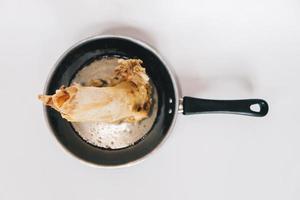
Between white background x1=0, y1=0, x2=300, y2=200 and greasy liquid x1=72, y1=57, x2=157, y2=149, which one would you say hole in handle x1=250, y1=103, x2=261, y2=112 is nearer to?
white background x1=0, y1=0, x2=300, y2=200

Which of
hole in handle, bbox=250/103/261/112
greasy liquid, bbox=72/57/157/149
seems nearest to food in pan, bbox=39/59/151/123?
greasy liquid, bbox=72/57/157/149

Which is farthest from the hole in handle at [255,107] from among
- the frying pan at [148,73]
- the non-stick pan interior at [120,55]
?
the non-stick pan interior at [120,55]

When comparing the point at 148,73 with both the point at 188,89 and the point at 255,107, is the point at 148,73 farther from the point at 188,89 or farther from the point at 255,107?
the point at 255,107

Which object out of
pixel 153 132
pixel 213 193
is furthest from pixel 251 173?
pixel 153 132

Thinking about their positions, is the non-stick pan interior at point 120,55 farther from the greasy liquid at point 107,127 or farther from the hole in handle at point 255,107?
the hole in handle at point 255,107

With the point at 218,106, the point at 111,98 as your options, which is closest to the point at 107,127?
the point at 111,98

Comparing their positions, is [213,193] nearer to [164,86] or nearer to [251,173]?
[251,173]

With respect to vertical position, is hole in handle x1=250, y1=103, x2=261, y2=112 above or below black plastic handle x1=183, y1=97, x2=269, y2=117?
above

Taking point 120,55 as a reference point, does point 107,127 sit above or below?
below
